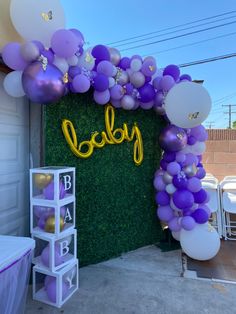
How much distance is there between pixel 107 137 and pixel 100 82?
0.71 metres

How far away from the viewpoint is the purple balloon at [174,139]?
3.06 m

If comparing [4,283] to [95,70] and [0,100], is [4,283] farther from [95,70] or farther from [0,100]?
[95,70]

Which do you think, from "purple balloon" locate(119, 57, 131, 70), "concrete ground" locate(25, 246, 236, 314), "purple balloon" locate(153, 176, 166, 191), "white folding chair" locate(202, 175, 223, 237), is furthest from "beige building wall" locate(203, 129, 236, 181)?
"purple balloon" locate(119, 57, 131, 70)

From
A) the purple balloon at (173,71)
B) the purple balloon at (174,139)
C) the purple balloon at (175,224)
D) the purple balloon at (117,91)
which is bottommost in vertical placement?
the purple balloon at (175,224)

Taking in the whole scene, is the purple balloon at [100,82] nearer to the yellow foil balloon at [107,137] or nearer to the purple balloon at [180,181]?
the yellow foil balloon at [107,137]

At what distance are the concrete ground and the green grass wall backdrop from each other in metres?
0.33

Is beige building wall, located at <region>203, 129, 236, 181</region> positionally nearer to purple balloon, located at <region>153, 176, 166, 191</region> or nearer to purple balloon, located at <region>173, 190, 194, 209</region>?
purple balloon, located at <region>153, 176, 166, 191</region>

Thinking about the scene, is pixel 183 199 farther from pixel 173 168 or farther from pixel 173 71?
pixel 173 71

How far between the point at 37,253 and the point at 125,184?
130 cm

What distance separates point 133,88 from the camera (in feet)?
9.68

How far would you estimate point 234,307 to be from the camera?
2244 mm

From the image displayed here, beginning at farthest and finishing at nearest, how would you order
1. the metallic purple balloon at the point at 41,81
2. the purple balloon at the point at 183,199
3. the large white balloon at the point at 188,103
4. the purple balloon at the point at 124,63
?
the purple balloon at the point at 183,199
the purple balloon at the point at 124,63
the large white balloon at the point at 188,103
the metallic purple balloon at the point at 41,81

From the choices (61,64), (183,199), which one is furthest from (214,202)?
(61,64)

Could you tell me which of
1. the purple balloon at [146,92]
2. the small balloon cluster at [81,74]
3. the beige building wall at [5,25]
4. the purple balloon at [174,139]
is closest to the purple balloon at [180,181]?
the purple balloon at [174,139]
